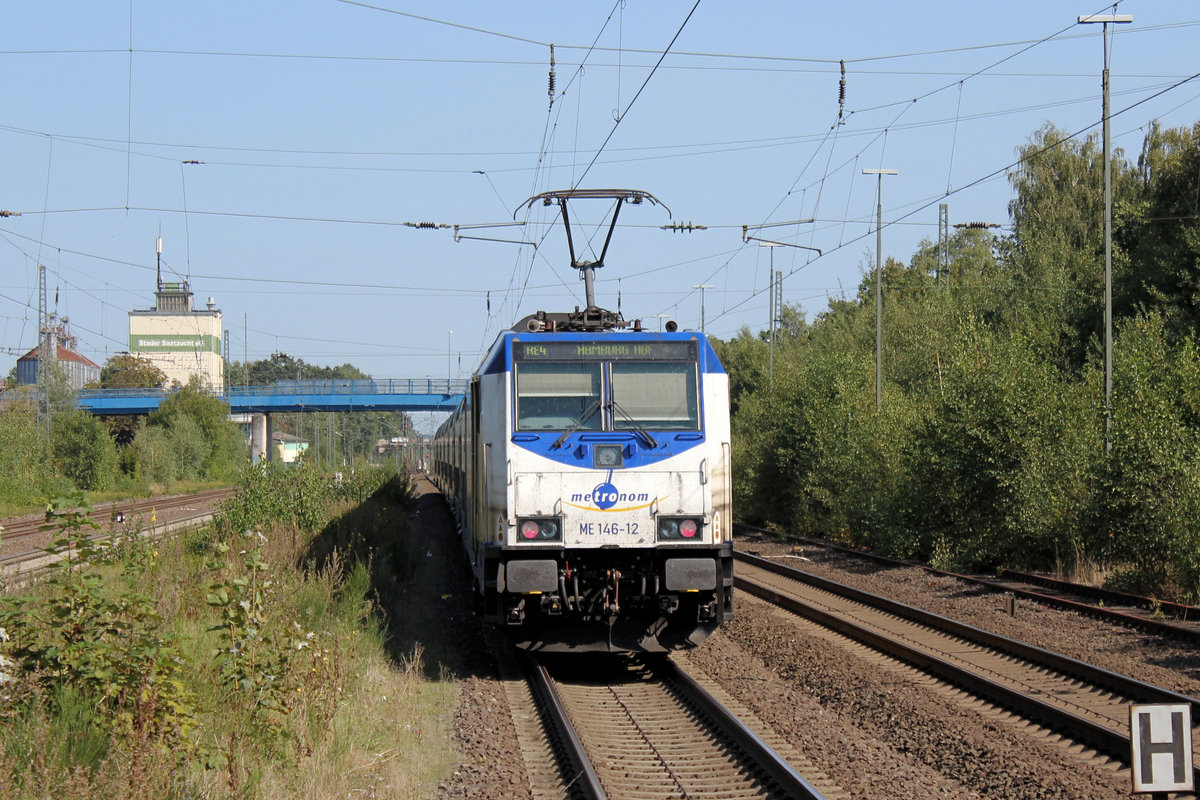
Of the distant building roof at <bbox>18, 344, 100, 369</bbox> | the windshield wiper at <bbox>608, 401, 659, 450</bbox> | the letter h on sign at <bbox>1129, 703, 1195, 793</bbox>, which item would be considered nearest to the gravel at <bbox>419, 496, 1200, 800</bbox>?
the letter h on sign at <bbox>1129, 703, 1195, 793</bbox>

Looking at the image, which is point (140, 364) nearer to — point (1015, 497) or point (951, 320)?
point (951, 320)

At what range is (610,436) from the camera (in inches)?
423

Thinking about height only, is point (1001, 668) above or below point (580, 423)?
below

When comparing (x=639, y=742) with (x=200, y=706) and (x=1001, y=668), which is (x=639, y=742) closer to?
(x=200, y=706)

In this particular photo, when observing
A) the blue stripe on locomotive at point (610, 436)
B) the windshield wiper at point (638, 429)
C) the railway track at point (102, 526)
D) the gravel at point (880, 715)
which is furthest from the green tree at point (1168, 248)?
the railway track at point (102, 526)

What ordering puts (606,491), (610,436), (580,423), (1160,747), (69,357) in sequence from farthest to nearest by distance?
(69,357) → (580,423) → (610,436) → (606,491) → (1160,747)

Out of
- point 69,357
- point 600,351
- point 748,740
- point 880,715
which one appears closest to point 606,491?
point 600,351

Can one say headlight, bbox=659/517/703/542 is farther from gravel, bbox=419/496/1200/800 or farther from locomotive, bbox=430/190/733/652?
gravel, bbox=419/496/1200/800

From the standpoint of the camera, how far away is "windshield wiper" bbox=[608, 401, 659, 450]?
1079 cm

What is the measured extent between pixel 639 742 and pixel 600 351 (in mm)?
4106

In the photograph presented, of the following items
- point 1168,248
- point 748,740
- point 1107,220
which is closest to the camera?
point 748,740

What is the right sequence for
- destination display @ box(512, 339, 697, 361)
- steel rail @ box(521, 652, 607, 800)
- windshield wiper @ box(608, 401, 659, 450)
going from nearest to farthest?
steel rail @ box(521, 652, 607, 800)
windshield wiper @ box(608, 401, 659, 450)
destination display @ box(512, 339, 697, 361)

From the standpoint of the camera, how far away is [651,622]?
11172 mm

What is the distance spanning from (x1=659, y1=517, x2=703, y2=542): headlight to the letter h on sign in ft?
18.5
